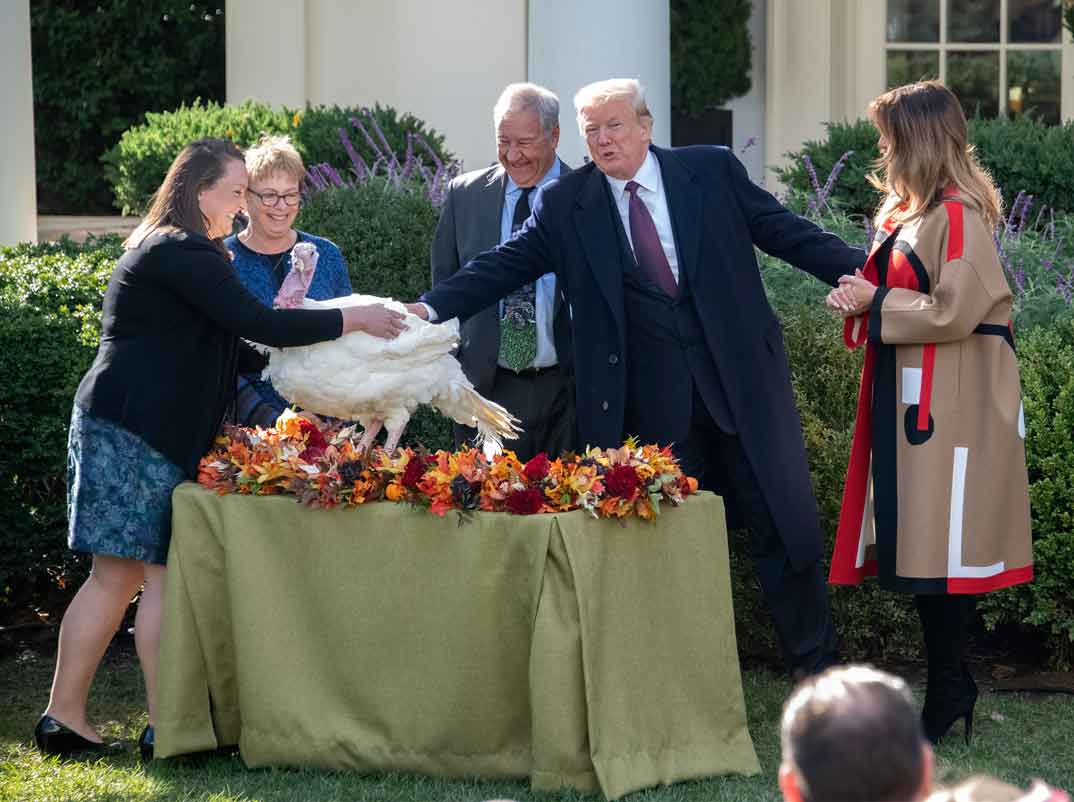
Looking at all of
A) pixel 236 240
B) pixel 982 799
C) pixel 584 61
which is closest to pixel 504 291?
pixel 236 240

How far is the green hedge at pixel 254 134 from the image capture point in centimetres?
919

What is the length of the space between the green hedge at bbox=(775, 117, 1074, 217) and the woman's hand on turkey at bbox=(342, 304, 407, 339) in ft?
16.5

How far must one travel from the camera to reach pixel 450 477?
4.22 metres

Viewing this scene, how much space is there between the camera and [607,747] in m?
4.10

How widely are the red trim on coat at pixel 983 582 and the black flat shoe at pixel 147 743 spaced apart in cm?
227

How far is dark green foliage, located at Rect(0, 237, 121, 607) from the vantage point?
5848 millimetres

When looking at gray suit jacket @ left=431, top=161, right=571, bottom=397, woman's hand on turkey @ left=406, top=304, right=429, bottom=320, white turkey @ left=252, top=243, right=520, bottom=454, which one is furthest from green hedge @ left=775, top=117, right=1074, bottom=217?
white turkey @ left=252, top=243, right=520, bottom=454

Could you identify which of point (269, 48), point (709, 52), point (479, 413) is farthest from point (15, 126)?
point (709, 52)

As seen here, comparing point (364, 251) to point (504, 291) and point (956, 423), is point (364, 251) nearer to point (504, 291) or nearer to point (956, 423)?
point (504, 291)

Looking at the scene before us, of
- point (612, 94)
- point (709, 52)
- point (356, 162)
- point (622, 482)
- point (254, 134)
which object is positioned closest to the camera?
point (622, 482)

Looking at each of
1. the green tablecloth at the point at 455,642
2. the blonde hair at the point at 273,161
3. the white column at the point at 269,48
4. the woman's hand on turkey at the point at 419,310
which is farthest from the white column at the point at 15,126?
the green tablecloth at the point at 455,642

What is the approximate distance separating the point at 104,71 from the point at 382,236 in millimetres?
8162

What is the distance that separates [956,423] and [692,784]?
123cm

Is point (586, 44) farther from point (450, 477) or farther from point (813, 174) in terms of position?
point (450, 477)
